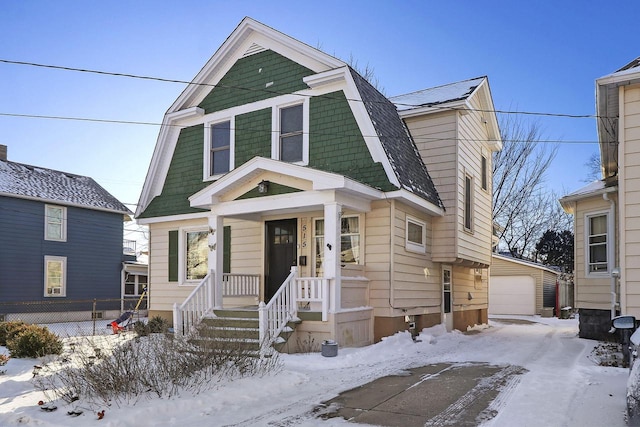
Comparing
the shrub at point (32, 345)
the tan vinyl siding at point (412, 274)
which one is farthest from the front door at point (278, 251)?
the shrub at point (32, 345)

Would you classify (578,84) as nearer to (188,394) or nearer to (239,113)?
(239,113)

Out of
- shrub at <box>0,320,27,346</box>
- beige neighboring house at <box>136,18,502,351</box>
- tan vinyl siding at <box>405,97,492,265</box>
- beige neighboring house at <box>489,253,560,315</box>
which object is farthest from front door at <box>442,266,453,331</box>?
beige neighboring house at <box>489,253,560,315</box>

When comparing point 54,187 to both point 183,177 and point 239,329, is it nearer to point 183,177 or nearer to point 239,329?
point 183,177

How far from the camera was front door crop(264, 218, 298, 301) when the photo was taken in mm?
12250

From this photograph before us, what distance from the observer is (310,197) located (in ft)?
33.1

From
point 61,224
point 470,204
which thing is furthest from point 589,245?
point 61,224

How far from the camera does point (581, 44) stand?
691 inches

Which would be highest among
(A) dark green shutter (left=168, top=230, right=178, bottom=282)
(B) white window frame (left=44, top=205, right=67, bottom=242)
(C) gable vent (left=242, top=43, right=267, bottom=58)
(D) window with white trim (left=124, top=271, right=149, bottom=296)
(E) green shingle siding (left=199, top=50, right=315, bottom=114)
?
(C) gable vent (left=242, top=43, right=267, bottom=58)

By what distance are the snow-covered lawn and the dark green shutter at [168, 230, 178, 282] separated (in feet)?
15.2

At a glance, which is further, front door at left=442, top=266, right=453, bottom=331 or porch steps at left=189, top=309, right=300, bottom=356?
front door at left=442, top=266, right=453, bottom=331

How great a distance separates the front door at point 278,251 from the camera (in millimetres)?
12250

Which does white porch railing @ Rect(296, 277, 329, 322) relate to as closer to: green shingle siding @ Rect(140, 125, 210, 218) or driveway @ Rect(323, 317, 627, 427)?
driveway @ Rect(323, 317, 627, 427)

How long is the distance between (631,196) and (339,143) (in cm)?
572

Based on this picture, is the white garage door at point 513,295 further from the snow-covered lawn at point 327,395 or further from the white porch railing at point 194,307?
the white porch railing at point 194,307
